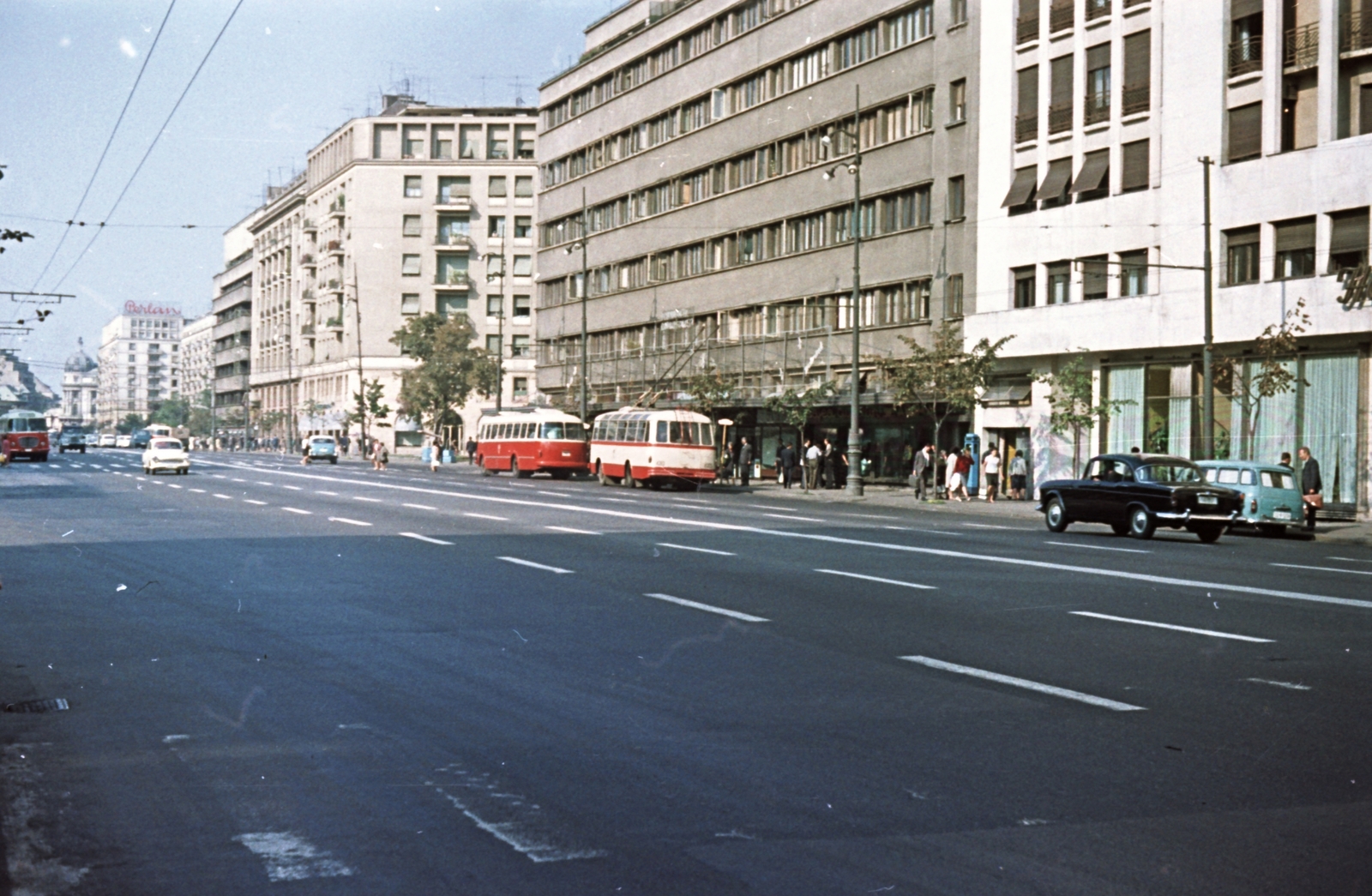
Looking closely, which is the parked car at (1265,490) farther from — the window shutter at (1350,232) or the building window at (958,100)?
the building window at (958,100)

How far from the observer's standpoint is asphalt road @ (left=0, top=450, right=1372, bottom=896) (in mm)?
5172

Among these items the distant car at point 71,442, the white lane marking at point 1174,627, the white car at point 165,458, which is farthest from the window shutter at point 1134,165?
the distant car at point 71,442

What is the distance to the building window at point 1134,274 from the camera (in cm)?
4169

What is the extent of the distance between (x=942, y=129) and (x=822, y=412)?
1117cm

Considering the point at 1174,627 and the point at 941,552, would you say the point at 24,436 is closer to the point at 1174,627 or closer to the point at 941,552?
the point at 941,552

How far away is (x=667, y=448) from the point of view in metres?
50.4

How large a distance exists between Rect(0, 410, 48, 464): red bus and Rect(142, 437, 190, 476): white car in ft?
95.0

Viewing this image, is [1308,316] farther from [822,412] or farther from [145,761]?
[145,761]

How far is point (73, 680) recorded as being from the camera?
9.03 metres

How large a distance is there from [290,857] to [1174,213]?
38822 mm

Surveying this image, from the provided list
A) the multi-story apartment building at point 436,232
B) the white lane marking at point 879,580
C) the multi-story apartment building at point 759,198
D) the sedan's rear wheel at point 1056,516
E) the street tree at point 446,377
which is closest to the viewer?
the white lane marking at point 879,580

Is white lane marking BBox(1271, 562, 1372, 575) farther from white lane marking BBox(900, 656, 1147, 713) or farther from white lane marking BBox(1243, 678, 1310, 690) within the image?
white lane marking BBox(900, 656, 1147, 713)

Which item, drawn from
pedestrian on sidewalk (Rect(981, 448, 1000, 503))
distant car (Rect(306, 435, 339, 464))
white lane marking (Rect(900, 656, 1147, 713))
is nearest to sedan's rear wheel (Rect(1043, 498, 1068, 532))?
pedestrian on sidewalk (Rect(981, 448, 1000, 503))

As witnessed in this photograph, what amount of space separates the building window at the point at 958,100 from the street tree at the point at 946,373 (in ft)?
29.5
